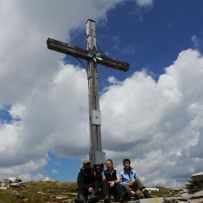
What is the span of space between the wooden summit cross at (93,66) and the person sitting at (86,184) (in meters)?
1.01

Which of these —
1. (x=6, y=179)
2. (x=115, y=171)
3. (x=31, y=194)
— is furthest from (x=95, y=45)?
(x=6, y=179)

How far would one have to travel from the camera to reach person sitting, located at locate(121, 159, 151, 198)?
537 inches

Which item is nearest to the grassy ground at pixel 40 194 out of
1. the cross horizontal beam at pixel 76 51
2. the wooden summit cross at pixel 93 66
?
the wooden summit cross at pixel 93 66

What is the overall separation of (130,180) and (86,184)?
1.55 metres

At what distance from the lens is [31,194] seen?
56.6 ft

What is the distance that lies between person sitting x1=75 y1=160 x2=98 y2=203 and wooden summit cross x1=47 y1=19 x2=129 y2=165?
3.33 ft

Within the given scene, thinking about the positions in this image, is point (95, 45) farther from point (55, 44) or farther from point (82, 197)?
point (82, 197)

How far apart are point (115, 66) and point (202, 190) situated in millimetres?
6550

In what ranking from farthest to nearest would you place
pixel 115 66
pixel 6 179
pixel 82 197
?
1. pixel 6 179
2. pixel 115 66
3. pixel 82 197

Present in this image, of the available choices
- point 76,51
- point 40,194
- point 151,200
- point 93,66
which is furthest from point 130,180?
point 76,51

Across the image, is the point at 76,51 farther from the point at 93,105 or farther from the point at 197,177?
the point at 197,177

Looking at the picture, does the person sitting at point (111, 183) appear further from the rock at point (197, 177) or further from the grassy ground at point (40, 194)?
the rock at point (197, 177)

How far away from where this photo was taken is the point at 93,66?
16.8m

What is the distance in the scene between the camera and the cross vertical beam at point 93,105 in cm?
1505
